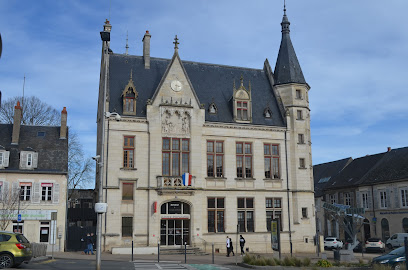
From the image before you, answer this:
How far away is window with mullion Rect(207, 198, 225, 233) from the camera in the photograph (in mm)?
37031

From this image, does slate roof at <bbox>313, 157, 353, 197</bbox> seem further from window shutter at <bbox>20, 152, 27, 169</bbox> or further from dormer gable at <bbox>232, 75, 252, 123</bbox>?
window shutter at <bbox>20, 152, 27, 169</bbox>

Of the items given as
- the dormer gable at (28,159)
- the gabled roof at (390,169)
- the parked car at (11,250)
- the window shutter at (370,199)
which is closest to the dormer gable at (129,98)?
the dormer gable at (28,159)

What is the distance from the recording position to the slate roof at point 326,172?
216ft

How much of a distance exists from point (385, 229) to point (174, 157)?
2956 centimetres

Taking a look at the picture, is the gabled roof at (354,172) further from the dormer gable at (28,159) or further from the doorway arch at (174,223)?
the dormer gable at (28,159)

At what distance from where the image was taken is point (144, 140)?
36219 mm

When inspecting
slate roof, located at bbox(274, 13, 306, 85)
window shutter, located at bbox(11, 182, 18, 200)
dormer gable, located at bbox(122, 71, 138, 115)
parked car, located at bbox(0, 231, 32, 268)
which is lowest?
parked car, located at bbox(0, 231, 32, 268)

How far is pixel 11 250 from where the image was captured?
63.7ft

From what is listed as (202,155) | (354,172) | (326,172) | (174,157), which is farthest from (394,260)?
(326,172)

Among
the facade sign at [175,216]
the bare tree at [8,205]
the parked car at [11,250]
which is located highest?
the bare tree at [8,205]

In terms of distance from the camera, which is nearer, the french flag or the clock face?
the french flag

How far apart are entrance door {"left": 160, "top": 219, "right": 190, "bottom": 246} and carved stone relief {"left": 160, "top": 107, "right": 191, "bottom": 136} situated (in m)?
7.31

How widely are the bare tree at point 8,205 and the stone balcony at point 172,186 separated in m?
10.7

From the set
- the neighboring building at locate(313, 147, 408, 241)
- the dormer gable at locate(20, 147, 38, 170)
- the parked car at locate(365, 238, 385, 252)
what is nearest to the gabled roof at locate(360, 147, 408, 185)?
the neighboring building at locate(313, 147, 408, 241)
